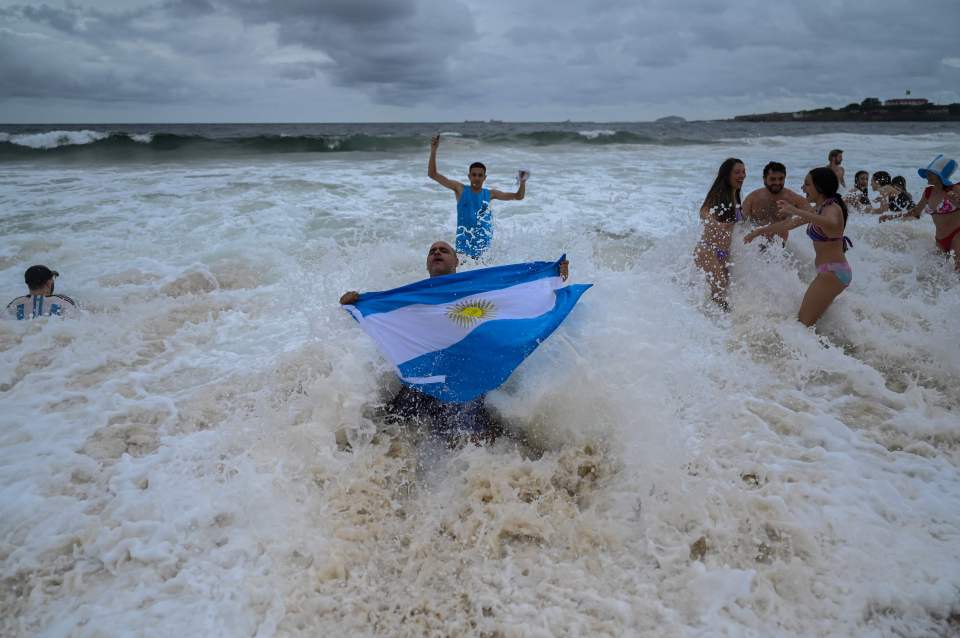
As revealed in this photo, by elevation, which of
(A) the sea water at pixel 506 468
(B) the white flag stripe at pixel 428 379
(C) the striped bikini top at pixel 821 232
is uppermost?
(C) the striped bikini top at pixel 821 232

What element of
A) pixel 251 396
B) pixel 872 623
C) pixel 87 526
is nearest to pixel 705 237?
pixel 872 623

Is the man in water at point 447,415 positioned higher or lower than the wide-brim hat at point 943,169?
lower

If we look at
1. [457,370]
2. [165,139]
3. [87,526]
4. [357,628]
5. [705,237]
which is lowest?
[357,628]

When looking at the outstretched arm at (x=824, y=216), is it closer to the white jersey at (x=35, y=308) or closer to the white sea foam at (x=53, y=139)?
the white jersey at (x=35, y=308)

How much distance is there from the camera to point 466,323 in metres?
3.83

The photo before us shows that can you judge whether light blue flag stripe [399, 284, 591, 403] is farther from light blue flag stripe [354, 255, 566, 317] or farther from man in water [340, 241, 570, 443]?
light blue flag stripe [354, 255, 566, 317]

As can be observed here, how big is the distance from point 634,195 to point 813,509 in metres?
10.9

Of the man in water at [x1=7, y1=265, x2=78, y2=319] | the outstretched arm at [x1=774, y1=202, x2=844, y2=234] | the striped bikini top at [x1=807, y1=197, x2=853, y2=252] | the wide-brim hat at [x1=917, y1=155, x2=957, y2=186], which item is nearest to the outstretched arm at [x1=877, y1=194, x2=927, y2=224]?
the wide-brim hat at [x1=917, y1=155, x2=957, y2=186]

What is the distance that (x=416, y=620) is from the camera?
240 cm

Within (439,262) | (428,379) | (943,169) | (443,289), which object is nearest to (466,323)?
(443,289)

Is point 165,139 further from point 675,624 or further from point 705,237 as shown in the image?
point 675,624

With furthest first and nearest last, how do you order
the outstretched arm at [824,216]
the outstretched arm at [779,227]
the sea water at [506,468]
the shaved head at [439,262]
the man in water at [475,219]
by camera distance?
the man in water at [475,219] → the outstretched arm at [779,227] → the outstretched arm at [824,216] → the shaved head at [439,262] → the sea water at [506,468]

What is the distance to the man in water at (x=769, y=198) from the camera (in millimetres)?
5965

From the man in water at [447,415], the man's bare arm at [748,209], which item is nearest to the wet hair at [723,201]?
the man's bare arm at [748,209]
